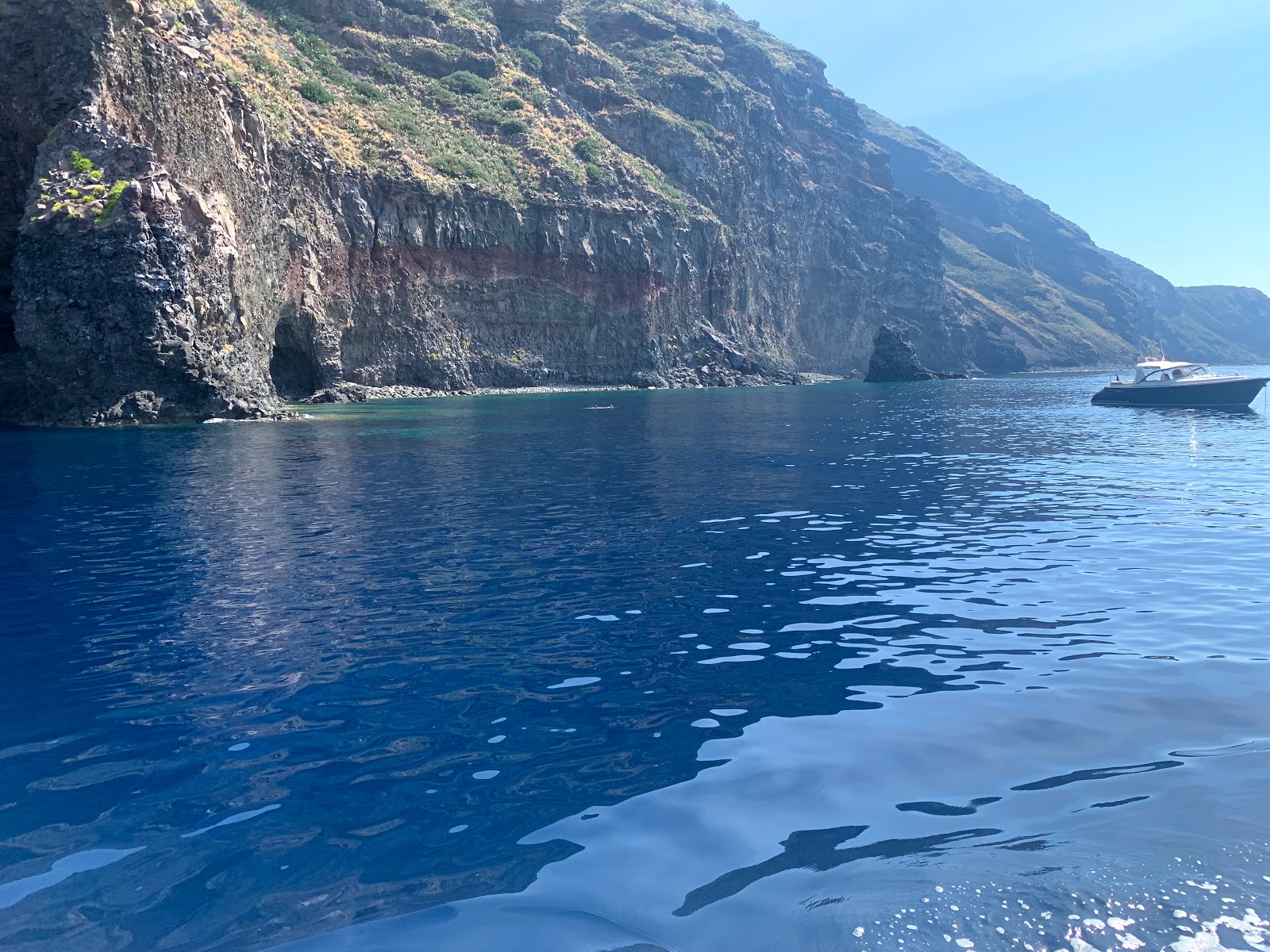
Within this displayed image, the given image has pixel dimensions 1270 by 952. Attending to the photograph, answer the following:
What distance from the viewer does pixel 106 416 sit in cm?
4397

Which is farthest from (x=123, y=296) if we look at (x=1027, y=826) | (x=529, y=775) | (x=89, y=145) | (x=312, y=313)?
(x=1027, y=826)

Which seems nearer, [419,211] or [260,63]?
[260,63]

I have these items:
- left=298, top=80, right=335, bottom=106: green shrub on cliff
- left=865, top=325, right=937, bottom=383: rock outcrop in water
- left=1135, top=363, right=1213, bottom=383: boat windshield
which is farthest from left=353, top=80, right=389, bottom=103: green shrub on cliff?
left=865, top=325, right=937, bottom=383: rock outcrop in water

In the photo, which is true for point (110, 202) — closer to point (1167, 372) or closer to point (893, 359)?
point (1167, 372)

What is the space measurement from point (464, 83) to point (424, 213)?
27.8 metres

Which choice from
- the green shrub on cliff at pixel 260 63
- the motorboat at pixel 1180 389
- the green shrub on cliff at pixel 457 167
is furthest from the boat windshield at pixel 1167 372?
the green shrub on cliff at pixel 260 63

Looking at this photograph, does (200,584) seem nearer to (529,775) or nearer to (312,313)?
(529,775)

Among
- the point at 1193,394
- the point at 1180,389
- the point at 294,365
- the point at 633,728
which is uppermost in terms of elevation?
the point at 294,365

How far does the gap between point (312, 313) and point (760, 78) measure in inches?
4945

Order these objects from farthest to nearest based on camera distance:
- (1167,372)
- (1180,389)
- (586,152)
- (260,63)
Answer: (586,152)
(260,63)
(1167,372)
(1180,389)

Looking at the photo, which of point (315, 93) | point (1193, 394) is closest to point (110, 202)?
point (315, 93)

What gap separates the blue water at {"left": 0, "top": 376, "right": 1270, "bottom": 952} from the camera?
5.85 metres

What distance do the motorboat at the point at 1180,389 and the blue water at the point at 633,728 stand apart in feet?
138

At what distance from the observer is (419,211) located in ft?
268
